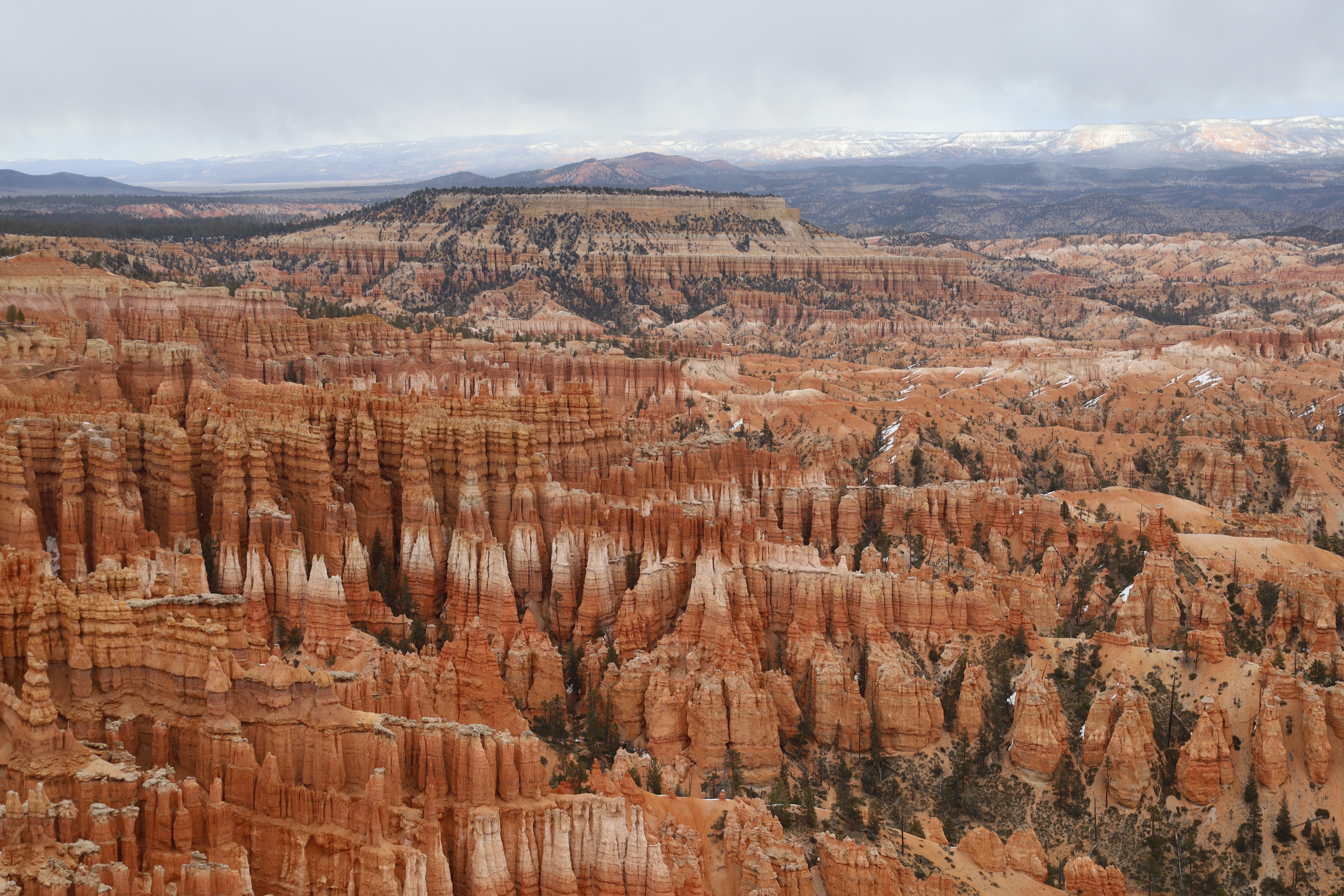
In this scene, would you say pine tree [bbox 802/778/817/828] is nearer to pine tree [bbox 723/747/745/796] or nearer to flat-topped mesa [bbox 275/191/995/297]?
pine tree [bbox 723/747/745/796]

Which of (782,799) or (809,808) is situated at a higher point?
(809,808)

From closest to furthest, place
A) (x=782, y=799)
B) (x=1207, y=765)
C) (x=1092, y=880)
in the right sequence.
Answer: (x=1092, y=880) < (x=782, y=799) < (x=1207, y=765)

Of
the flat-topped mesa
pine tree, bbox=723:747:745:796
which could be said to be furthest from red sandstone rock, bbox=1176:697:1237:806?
the flat-topped mesa

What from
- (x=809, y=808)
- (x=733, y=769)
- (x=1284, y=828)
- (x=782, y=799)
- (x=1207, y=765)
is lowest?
(x=1284, y=828)

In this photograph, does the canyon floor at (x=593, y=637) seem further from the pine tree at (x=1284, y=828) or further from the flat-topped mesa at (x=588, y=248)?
the flat-topped mesa at (x=588, y=248)

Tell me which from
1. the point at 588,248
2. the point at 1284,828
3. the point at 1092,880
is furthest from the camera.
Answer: the point at 588,248

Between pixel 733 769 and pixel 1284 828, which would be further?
pixel 733 769

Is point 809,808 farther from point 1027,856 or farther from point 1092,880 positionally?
point 1092,880

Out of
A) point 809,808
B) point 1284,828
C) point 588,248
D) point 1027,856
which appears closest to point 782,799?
point 809,808

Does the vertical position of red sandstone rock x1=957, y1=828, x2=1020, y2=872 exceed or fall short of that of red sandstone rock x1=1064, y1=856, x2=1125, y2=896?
it exceeds it

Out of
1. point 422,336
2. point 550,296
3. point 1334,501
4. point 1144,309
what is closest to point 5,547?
point 422,336
